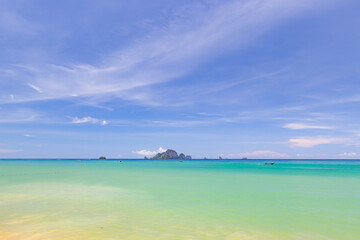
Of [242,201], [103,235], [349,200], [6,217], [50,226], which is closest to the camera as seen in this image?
[103,235]

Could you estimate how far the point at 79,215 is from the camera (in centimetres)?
1174

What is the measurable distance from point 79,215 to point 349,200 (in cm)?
1868

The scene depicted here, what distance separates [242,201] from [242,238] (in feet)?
26.4

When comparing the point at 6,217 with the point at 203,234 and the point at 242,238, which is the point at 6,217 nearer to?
the point at 203,234

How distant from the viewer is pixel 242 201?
16.6 m

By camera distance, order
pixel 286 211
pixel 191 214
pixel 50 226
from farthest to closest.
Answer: pixel 286 211 → pixel 191 214 → pixel 50 226

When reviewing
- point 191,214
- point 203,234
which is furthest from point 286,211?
point 203,234

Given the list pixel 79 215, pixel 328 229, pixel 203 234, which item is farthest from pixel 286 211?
pixel 79 215

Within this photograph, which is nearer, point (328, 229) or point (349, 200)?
point (328, 229)

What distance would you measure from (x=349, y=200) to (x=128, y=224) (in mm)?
16732

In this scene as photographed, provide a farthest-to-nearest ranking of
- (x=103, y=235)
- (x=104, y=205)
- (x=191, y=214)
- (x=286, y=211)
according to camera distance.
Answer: (x=104, y=205) → (x=286, y=211) → (x=191, y=214) → (x=103, y=235)

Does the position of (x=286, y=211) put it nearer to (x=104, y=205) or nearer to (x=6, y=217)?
(x=104, y=205)

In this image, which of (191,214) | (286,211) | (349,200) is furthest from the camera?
(349,200)

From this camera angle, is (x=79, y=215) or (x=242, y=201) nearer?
(x=79, y=215)
